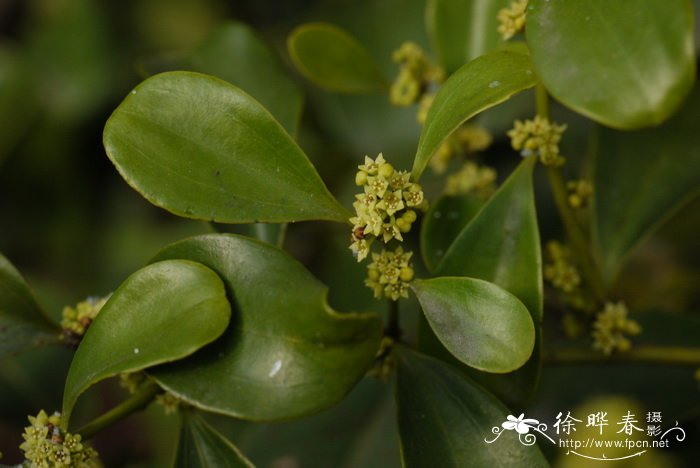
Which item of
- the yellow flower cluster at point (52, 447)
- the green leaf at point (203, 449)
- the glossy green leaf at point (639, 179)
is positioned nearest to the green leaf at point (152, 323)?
the yellow flower cluster at point (52, 447)

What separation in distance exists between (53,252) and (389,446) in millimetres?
1065

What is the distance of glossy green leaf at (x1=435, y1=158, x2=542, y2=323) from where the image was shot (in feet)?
2.74

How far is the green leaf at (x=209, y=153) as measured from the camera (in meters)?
0.79

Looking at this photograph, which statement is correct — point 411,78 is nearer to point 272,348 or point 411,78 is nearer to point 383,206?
point 383,206

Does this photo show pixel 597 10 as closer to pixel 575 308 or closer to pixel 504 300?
pixel 504 300

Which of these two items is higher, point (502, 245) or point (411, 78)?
point (411, 78)

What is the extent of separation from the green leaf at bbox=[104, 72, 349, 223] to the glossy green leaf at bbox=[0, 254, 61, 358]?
0.22 metres

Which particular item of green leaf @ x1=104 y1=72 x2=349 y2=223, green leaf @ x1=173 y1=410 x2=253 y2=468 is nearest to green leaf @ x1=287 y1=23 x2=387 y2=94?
green leaf @ x1=104 y1=72 x2=349 y2=223

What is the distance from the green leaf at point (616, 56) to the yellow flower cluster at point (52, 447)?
56 cm

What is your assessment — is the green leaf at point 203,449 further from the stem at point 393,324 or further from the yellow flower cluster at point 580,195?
the yellow flower cluster at point 580,195

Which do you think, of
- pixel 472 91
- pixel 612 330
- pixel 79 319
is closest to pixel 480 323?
pixel 472 91

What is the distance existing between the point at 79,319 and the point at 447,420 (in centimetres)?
42

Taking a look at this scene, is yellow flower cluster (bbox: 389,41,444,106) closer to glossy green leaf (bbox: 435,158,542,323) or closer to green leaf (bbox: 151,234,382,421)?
glossy green leaf (bbox: 435,158,542,323)

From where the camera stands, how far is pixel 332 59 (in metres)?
1.09
